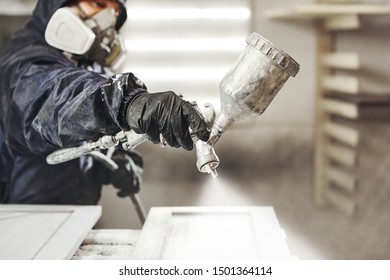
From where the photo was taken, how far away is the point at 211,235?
101 centimetres

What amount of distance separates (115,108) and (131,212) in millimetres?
573

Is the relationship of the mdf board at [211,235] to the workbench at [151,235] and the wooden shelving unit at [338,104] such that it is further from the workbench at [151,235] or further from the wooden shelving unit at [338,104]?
the wooden shelving unit at [338,104]

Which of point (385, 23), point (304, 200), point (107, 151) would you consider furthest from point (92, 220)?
point (385, 23)

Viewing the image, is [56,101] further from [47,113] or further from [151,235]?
[151,235]

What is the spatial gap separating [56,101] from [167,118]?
0.24 metres

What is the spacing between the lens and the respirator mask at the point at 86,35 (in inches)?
41.8

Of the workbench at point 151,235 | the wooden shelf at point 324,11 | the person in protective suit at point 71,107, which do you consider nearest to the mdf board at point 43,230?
the workbench at point 151,235

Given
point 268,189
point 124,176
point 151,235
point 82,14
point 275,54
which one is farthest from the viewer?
point 268,189

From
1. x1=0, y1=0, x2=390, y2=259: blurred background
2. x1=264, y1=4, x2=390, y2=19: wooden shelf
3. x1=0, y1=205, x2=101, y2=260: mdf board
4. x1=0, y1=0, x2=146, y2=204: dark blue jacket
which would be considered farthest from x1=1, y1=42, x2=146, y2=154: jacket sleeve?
x1=264, y1=4, x2=390, y2=19: wooden shelf

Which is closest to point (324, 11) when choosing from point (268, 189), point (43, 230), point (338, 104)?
point (338, 104)

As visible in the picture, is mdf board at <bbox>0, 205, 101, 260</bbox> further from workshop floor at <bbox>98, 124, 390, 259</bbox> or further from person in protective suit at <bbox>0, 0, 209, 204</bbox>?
workshop floor at <bbox>98, 124, 390, 259</bbox>

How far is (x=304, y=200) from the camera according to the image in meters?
1.42

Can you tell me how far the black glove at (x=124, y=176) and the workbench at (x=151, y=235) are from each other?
20 centimetres

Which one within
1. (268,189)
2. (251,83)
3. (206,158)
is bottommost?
(268,189)
